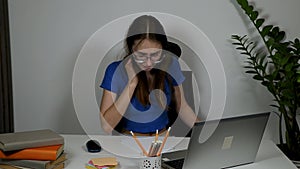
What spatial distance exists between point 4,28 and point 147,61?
1035 millimetres

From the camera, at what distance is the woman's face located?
2.00 meters

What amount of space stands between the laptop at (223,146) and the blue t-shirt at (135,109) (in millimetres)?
460

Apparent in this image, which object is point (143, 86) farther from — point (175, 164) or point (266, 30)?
point (266, 30)

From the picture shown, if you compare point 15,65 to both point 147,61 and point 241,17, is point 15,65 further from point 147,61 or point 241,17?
point 241,17

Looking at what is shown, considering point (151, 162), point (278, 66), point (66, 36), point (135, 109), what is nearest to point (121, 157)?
point (151, 162)

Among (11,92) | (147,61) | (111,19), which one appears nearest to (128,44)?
(147,61)

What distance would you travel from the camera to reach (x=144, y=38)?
2.07 m

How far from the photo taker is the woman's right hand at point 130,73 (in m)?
2.11

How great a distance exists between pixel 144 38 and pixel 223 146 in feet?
2.36

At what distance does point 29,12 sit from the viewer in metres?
2.62

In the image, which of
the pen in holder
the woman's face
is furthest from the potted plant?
the pen in holder

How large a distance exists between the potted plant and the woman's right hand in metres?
0.94

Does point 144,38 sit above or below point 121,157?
above

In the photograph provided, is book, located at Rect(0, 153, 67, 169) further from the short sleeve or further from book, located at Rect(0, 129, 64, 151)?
the short sleeve
